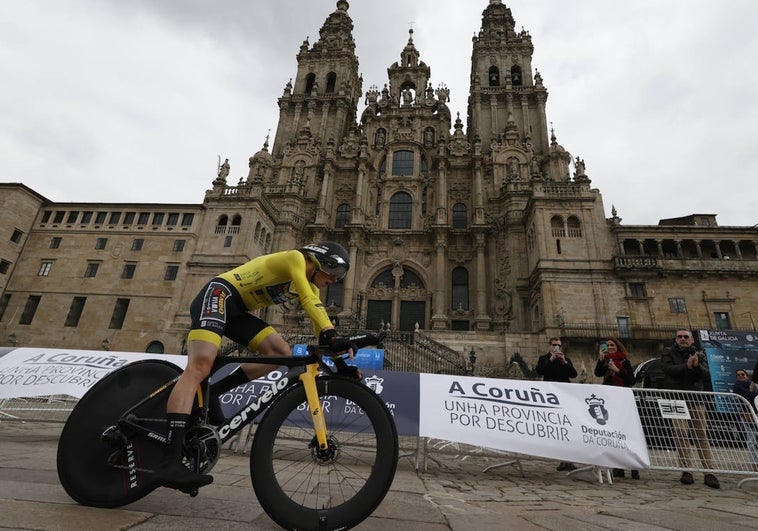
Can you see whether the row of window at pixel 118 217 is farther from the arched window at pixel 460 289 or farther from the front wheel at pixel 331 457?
the front wheel at pixel 331 457

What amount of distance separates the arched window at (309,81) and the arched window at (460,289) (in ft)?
87.4

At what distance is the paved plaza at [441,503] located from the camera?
2.29 m

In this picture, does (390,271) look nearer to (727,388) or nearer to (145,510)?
(727,388)

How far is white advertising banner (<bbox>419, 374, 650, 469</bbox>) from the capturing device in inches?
220

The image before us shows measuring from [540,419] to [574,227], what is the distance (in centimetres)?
2214

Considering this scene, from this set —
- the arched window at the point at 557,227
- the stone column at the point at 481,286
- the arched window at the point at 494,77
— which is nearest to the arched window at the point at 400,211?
the stone column at the point at 481,286

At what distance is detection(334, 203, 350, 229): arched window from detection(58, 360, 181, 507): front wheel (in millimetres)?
30265

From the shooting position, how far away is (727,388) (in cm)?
1329

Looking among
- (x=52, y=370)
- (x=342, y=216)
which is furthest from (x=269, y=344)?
(x=342, y=216)

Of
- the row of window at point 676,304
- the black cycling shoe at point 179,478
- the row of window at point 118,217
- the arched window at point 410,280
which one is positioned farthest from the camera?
the arched window at point 410,280

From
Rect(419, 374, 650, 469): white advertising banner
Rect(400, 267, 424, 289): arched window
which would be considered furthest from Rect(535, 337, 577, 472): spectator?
Rect(400, 267, 424, 289): arched window

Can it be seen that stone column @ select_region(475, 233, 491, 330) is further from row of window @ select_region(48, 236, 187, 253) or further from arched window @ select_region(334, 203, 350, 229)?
row of window @ select_region(48, 236, 187, 253)

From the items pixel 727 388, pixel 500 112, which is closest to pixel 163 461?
pixel 727 388

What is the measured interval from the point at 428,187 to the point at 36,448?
3152 cm
